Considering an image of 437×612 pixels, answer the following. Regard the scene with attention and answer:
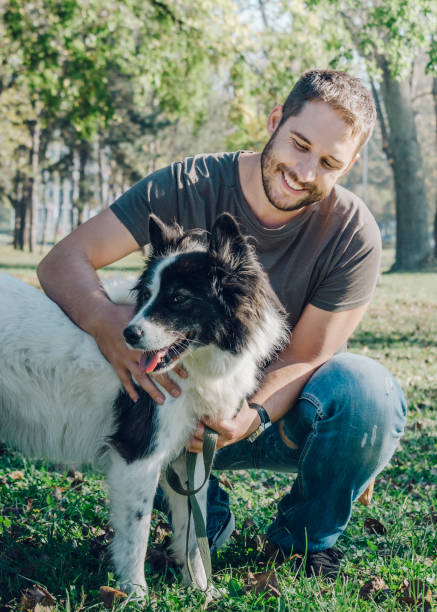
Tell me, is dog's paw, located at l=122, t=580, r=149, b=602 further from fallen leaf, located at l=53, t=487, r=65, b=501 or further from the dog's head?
fallen leaf, located at l=53, t=487, r=65, b=501

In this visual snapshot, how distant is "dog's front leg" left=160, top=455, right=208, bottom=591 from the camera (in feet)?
9.78

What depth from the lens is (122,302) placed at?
308 centimetres

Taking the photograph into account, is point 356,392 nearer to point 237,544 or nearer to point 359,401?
point 359,401

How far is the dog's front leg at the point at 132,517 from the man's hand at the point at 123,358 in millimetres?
323

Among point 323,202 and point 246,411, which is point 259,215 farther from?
point 246,411

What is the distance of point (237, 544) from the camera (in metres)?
3.18

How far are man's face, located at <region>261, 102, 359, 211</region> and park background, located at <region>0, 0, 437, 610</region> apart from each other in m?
1.91

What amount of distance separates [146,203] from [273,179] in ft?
2.31

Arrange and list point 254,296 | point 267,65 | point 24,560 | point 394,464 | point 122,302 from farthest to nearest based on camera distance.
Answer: point 267,65, point 394,464, point 122,302, point 24,560, point 254,296

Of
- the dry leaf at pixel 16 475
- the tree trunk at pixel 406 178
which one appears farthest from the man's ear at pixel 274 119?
the tree trunk at pixel 406 178

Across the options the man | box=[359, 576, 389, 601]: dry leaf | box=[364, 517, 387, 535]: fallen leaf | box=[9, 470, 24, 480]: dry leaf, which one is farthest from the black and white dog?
box=[364, 517, 387, 535]: fallen leaf

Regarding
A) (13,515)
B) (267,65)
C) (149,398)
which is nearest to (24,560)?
(13,515)

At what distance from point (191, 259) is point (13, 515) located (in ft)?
6.20

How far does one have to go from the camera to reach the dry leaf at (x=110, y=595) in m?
2.58
